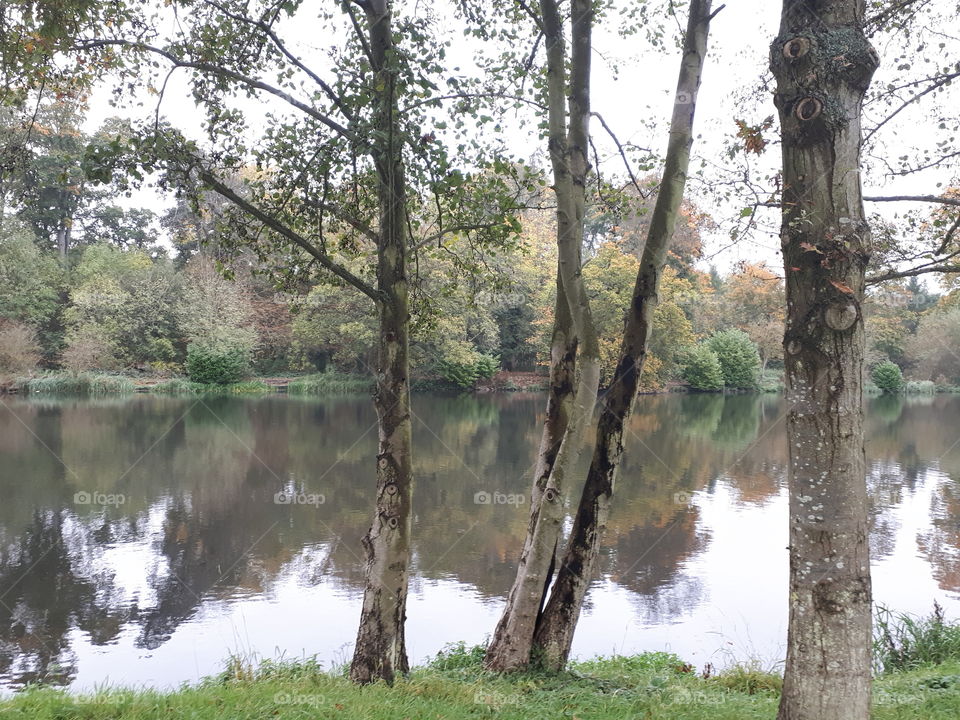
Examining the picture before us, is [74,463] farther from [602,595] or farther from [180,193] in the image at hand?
[180,193]

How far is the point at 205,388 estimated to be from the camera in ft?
106

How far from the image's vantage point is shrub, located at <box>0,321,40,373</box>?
2888 centimetres

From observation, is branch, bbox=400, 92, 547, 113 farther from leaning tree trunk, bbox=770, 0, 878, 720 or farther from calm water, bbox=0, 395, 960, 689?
calm water, bbox=0, 395, 960, 689

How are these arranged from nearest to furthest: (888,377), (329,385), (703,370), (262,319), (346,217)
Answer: (346,217)
(329,385)
(262,319)
(703,370)
(888,377)

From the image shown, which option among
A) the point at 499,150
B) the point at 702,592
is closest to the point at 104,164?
the point at 499,150

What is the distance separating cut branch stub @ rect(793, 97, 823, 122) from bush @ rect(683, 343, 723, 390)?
3644 cm

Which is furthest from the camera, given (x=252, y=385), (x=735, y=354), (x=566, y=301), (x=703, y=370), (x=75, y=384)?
(x=735, y=354)

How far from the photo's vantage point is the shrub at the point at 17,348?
94.7 ft

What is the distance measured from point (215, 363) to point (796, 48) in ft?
105

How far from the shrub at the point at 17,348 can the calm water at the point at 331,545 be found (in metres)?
9.64

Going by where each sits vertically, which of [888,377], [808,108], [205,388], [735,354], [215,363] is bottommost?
[205,388]

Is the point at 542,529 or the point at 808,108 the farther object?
the point at 542,529

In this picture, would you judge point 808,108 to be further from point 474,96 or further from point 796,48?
point 474,96

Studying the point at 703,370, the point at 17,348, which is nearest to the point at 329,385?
the point at 17,348
